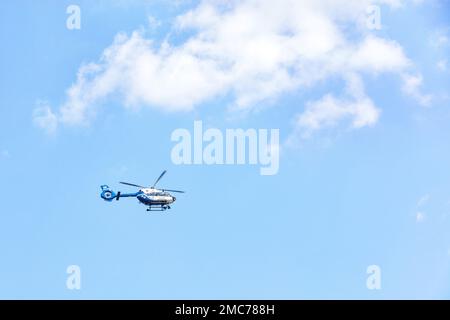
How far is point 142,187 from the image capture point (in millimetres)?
197875
